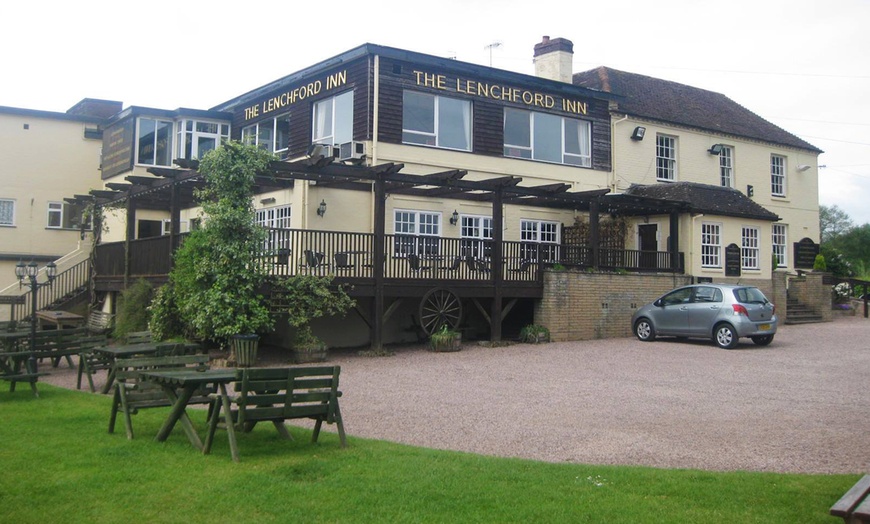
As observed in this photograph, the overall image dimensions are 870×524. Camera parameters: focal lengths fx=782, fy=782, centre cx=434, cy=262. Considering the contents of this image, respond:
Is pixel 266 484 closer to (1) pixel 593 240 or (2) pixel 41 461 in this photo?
(2) pixel 41 461

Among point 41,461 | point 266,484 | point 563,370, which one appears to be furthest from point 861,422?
point 41,461

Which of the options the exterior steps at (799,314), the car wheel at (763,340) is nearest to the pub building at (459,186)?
the exterior steps at (799,314)

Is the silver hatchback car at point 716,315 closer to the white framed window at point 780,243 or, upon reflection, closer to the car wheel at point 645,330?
the car wheel at point 645,330

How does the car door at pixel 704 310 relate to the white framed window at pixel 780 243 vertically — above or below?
below

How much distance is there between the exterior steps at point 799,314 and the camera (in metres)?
25.7

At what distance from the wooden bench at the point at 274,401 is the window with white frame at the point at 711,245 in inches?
760

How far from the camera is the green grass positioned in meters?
5.65

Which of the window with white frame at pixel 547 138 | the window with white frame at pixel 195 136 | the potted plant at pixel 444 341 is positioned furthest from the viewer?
the window with white frame at pixel 195 136

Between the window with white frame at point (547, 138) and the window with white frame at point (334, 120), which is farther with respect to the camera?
the window with white frame at point (547, 138)

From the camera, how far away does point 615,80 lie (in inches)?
1120

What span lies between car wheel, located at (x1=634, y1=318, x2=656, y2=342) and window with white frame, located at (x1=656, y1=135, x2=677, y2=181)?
27.9 ft

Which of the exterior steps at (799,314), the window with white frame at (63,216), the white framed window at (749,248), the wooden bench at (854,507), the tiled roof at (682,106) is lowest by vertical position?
the wooden bench at (854,507)

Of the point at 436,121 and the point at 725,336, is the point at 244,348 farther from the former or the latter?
the point at 725,336

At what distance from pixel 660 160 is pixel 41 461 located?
24088 millimetres
